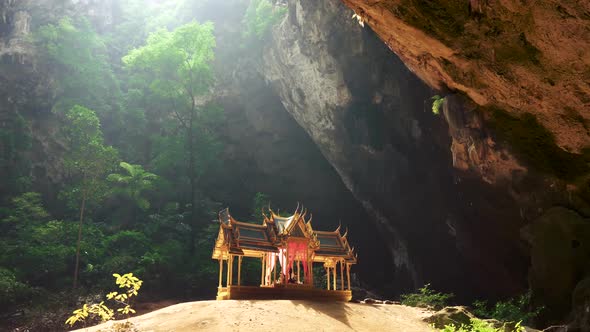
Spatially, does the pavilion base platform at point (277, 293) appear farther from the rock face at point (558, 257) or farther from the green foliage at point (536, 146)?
the green foliage at point (536, 146)

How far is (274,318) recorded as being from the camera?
10.7m

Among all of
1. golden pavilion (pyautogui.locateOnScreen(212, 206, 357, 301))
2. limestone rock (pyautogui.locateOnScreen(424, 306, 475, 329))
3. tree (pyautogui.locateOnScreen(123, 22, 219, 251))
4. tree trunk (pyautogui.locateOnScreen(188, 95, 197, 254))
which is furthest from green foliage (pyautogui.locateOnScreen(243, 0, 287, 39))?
limestone rock (pyautogui.locateOnScreen(424, 306, 475, 329))

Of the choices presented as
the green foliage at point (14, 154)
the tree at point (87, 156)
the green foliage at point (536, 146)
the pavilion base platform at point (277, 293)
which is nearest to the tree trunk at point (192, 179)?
the tree at point (87, 156)

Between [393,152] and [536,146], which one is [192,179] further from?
[536,146]

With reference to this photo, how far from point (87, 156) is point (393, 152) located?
15767 millimetres

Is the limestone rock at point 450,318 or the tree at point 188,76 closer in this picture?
Answer: the limestone rock at point 450,318

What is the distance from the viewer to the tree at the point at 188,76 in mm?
26953

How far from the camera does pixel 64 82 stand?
2828cm

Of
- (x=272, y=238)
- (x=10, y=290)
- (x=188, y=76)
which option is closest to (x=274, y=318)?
(x=272, y=238)

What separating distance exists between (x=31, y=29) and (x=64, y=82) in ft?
15.7

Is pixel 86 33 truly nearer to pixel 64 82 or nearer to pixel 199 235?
pixel 64 82

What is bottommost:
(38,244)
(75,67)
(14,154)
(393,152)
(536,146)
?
(38,244)

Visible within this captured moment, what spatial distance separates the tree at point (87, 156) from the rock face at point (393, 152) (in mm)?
10934

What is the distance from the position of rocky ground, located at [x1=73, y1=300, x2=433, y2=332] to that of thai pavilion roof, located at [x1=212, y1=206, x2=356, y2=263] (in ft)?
7.77
